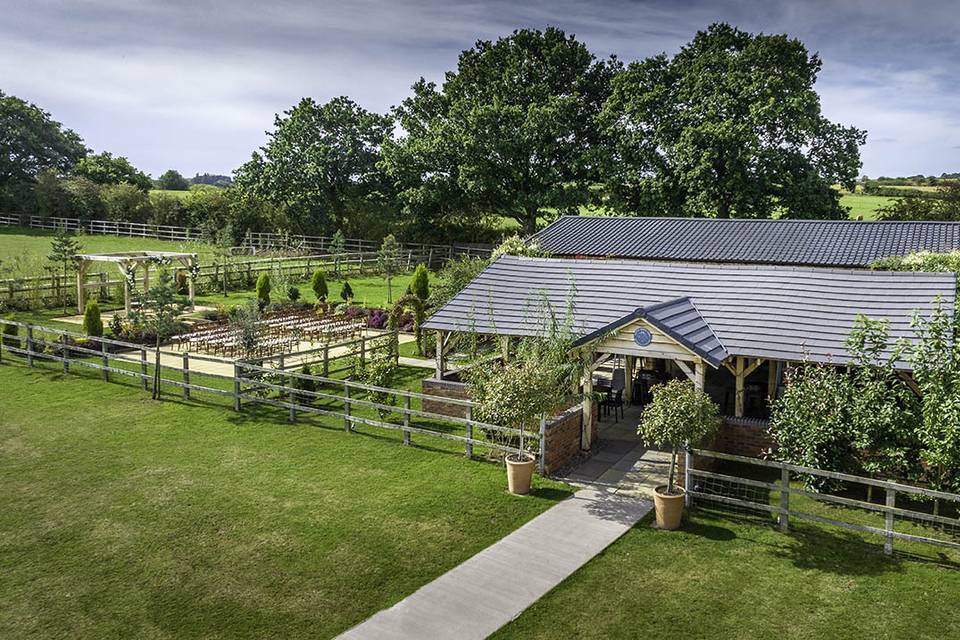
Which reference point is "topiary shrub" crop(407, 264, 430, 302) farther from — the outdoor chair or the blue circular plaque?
the blue circular plaque

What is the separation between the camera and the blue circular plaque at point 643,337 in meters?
12.9

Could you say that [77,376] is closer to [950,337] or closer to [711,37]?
[950,337]

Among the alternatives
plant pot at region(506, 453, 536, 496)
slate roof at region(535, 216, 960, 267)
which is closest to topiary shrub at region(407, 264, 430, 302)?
slate roof at region(535, 216, 960, 267)

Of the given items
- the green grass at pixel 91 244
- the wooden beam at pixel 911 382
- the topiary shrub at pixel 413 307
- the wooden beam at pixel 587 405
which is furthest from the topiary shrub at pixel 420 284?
the wooden beam at pixel 911 382

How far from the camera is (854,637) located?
25.7 feet

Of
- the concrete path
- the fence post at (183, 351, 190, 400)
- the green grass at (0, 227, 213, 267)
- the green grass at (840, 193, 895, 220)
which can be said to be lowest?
the concrete path

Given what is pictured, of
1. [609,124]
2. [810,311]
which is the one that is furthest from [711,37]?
[810,311]

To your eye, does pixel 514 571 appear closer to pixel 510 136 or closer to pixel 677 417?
pixel 677 417

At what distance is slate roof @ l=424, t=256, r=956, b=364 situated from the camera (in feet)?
43.8

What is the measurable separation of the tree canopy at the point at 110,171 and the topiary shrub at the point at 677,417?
60.1m

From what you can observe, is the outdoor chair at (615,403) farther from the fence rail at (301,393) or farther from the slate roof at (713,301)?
the fence rail at (301,393)

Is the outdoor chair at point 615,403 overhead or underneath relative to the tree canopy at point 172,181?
underneath

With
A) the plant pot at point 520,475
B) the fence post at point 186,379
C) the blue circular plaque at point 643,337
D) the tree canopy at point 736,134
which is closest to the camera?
the plant pot at point 520,475

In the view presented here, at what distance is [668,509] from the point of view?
10.4 m
